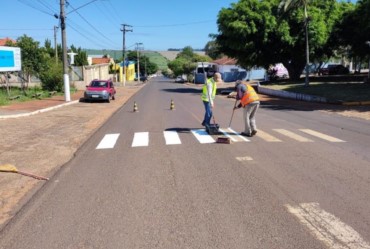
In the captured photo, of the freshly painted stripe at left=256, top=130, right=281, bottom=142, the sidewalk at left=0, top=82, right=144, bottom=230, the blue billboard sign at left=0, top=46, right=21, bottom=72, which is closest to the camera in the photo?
the sidewalk at left=0, top=82, right=144, bottom=230

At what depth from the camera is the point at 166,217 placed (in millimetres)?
5523

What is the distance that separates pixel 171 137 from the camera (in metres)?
12.4

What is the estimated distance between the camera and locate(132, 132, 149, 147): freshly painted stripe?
11.4 metres

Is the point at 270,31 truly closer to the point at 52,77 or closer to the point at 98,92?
the point at 98,92

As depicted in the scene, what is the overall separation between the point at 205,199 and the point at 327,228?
6.08 feet

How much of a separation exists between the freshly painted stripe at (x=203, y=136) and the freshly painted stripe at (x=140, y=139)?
1470mm

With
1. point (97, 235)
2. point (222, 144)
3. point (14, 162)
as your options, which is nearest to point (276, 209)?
point (97, 235)

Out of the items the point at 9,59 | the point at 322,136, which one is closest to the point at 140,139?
the point at 322,136

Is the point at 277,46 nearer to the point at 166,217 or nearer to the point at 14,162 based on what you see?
the point at 14,162

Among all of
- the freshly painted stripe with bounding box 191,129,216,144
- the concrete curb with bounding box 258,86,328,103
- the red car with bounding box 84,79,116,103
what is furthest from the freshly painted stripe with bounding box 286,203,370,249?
the red car with bounding box 84,79,116,103

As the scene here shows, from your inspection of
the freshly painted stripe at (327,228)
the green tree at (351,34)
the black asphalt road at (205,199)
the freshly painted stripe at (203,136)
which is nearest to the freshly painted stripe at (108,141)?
the black asphalt road at (205,199)

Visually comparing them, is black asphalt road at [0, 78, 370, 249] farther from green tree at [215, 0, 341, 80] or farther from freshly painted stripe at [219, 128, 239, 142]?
green tree at [215, 0, 341, 80]

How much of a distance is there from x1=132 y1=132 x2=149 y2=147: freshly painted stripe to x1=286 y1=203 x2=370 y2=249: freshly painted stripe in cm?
619

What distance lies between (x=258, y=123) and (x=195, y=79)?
6497 cm
